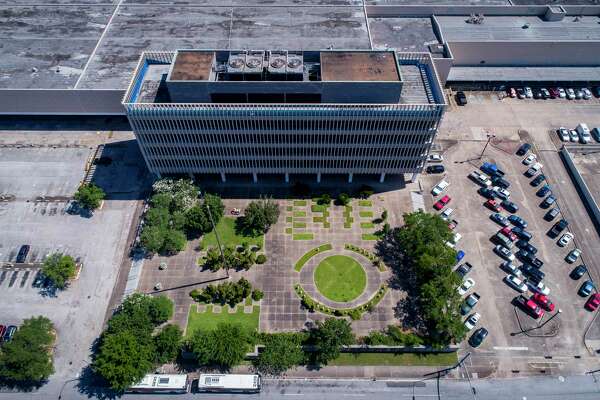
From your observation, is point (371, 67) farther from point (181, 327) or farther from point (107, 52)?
point (107, 52)

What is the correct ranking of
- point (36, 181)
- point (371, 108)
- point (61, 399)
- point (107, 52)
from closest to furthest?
point (61, 399), point (371, 108), point (36, 181), point (107, 52)

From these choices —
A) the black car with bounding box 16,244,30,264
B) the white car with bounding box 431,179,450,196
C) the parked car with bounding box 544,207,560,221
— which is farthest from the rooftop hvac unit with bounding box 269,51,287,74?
the parked car with bounding box 544,207,560,221

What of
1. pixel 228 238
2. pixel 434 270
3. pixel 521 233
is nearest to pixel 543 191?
pixel 521 233

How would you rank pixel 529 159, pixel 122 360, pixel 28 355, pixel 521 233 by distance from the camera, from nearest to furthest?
pixel 122 360, pixel 28 355, pixel 521 233, pixel 529 159

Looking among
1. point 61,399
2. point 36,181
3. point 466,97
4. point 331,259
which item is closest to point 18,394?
point 61,399

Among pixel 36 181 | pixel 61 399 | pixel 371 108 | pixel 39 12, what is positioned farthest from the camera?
pixel 39 12

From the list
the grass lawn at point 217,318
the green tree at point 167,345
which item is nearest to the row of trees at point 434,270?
the grass lawn at point 217,318

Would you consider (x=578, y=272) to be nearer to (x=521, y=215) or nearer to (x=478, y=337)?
(x=521, y=215)
